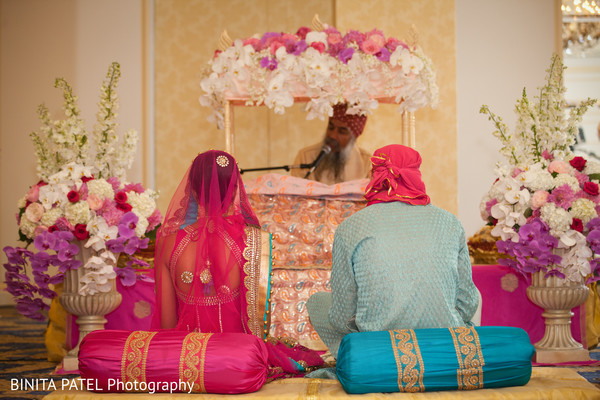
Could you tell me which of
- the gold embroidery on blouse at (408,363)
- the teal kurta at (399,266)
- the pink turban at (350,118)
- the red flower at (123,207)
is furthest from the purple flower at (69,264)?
the pink turban at (350,118)

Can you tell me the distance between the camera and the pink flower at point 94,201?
13.1 ft

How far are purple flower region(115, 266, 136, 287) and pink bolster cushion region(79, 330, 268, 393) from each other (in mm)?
1605

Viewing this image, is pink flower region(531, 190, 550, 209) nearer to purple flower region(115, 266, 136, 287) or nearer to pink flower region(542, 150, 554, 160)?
pink flower region(542, 150, 554, 160)

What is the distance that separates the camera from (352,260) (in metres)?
2.65

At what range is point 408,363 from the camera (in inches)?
97.7

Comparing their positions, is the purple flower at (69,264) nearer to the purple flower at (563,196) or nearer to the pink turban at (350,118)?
the pink turban at (350,118)

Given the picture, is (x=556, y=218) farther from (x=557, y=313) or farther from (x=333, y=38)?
(x=333, y=38)

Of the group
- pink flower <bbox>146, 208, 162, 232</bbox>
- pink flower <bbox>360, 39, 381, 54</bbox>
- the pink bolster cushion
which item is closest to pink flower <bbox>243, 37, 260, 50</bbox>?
pink flower <bbox>360, 39, 381, 54</bbox>

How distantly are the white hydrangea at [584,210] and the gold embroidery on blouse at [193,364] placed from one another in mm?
2454

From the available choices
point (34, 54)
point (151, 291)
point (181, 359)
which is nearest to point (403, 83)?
point (151, 291)

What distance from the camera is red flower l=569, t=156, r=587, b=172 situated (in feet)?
13.4

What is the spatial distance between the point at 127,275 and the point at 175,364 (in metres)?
1.77

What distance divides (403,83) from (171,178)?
334 centimetres

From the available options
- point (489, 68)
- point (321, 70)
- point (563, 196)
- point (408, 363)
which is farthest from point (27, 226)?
point (489, 68)
